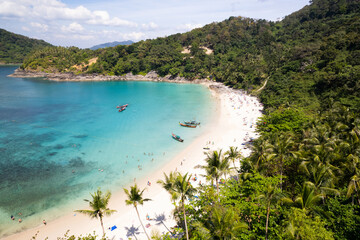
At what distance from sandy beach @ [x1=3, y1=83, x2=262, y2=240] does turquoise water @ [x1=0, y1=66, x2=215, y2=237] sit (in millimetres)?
2297

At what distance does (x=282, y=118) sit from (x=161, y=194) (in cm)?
3033

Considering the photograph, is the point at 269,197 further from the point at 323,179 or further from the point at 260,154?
the point at 260,154

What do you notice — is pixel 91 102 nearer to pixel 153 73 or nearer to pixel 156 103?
pixel 156 103

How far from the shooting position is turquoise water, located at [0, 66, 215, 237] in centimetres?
3166

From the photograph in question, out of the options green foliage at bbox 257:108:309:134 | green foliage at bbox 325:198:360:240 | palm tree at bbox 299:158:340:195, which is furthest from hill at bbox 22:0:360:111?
green foliage at bbox 325:198:360:240

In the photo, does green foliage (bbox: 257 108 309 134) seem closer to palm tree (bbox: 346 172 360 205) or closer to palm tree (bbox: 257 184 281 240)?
palm tree (bbox: 346 172 360 205)

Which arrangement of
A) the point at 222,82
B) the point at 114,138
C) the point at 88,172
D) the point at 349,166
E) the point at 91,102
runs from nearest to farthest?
the point at 349,166 → the point at 88,172 → the point at 114,138 → the point at 91,102 → the point at 222,82

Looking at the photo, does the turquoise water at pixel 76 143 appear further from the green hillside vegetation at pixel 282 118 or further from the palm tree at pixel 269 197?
the palm tree at pixel 269 197

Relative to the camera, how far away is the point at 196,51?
135 metres

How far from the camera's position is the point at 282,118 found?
128 ft

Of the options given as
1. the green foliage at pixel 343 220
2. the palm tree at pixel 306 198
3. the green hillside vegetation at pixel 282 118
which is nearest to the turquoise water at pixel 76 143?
the green hillside vegetation at pixel 282 118

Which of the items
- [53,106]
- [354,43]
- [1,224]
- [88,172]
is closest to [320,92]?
[354,43]

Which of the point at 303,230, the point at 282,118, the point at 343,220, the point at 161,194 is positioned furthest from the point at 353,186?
the point at 161,194

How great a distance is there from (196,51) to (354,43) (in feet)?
298
